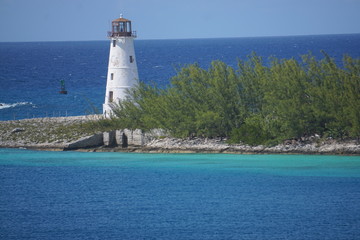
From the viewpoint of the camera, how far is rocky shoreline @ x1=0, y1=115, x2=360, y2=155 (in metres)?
40.0

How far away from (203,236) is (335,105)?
51.2 ft

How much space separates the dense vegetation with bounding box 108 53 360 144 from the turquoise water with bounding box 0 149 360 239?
2086 millimetres

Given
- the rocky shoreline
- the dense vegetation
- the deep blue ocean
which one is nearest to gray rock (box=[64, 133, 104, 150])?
the rocky shoreline

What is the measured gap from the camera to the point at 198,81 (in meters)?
45.1

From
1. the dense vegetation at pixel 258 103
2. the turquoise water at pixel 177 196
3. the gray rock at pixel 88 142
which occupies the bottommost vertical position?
the turquoise water at pixel 177 196

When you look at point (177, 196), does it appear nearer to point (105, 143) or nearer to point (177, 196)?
point (177, 196)

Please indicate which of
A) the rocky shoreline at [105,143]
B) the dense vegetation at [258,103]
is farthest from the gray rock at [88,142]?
the dense vegetation at [258,103]

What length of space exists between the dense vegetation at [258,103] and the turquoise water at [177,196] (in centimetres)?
209

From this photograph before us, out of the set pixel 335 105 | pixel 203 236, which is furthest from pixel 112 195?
pixel 335 105

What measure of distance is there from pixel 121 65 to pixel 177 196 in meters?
17.5

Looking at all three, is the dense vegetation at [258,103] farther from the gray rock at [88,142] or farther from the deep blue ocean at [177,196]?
the deep blue ocean at [177,196]

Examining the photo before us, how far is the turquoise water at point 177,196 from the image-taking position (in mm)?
28609

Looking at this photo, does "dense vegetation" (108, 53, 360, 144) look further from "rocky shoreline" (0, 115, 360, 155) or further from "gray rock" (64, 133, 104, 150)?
"gray rock" (64, 133, 104, 150)

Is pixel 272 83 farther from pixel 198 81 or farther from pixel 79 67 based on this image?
pixel 79 67
